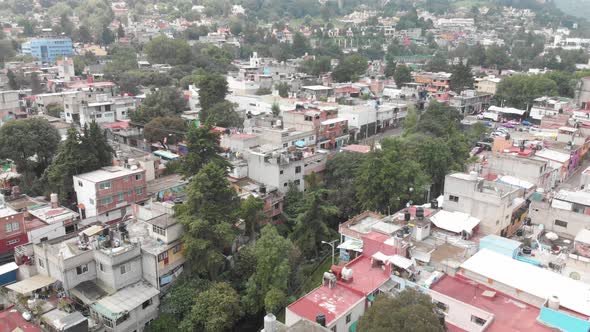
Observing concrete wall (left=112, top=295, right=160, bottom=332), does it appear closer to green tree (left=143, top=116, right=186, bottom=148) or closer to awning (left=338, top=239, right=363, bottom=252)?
awning (left=338, top=239, right=363, bottom=252)

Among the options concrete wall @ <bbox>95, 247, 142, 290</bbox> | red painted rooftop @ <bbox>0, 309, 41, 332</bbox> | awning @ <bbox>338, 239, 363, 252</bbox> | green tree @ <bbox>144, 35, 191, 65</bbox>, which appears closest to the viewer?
red painted rooftop @ <bbox>0, 309, 41, 332</bbox>

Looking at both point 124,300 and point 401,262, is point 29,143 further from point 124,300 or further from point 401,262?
point 401,262

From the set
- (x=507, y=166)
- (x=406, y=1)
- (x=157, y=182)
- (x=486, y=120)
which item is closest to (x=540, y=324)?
(x=507, y=166)

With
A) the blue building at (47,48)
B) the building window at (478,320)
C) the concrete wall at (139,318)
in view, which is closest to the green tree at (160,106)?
the concrete wall at (139,318)

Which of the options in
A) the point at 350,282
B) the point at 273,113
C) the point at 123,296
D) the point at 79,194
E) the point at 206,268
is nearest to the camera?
the point at 350,282

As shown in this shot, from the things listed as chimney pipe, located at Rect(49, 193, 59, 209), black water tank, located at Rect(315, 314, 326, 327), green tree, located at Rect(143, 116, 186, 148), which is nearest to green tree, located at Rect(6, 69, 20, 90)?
green tree, located at Rect(143, 116, 186, 148)

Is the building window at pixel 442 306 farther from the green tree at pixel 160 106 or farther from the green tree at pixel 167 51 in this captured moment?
the green tree at pixel 167 51

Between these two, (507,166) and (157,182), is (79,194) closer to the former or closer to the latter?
(157,182)
